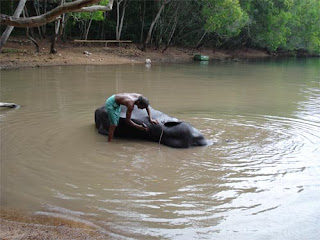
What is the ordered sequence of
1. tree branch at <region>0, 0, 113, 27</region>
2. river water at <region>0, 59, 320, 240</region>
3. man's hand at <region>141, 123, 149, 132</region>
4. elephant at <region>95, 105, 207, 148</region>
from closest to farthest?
river water at <region>0, 59, 320, 240</region>
tree branch at <region>0, 0, 113, 27</region>
elephant at <region>95, 105, 207, 148</region>
man's hand at <region>141, 123, 149, 132</region>

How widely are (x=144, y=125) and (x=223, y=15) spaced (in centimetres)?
2328

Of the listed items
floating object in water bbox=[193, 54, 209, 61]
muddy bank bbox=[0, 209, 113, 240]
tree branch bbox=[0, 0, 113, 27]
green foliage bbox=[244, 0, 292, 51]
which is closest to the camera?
muddy bank bbox=[0, 209, 113, 240]

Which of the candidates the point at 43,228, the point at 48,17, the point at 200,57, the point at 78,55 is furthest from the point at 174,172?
the point at 200,57

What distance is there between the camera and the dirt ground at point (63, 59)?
4.16 metres

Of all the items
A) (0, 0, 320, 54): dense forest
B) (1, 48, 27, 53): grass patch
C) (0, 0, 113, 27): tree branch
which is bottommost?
(1, 48, 27, 53): grass patch

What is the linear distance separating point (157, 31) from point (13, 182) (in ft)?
91.8

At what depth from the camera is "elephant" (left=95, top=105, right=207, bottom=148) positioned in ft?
24.5

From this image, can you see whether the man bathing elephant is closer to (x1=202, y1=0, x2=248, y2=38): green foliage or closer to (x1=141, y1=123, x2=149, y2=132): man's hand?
(x1=141, y1=123, x2=149, y2=132): man's hand

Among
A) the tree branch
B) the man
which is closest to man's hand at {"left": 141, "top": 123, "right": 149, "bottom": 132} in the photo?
the man

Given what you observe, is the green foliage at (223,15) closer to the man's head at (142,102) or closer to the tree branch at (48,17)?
the man's head at (142,102)

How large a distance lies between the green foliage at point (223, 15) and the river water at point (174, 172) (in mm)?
18371

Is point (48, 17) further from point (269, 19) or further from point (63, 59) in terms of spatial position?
point (269, 19)

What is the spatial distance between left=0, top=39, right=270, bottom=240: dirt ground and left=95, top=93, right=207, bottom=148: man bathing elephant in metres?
3.13

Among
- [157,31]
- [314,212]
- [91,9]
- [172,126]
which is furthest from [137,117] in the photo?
[157,31]
